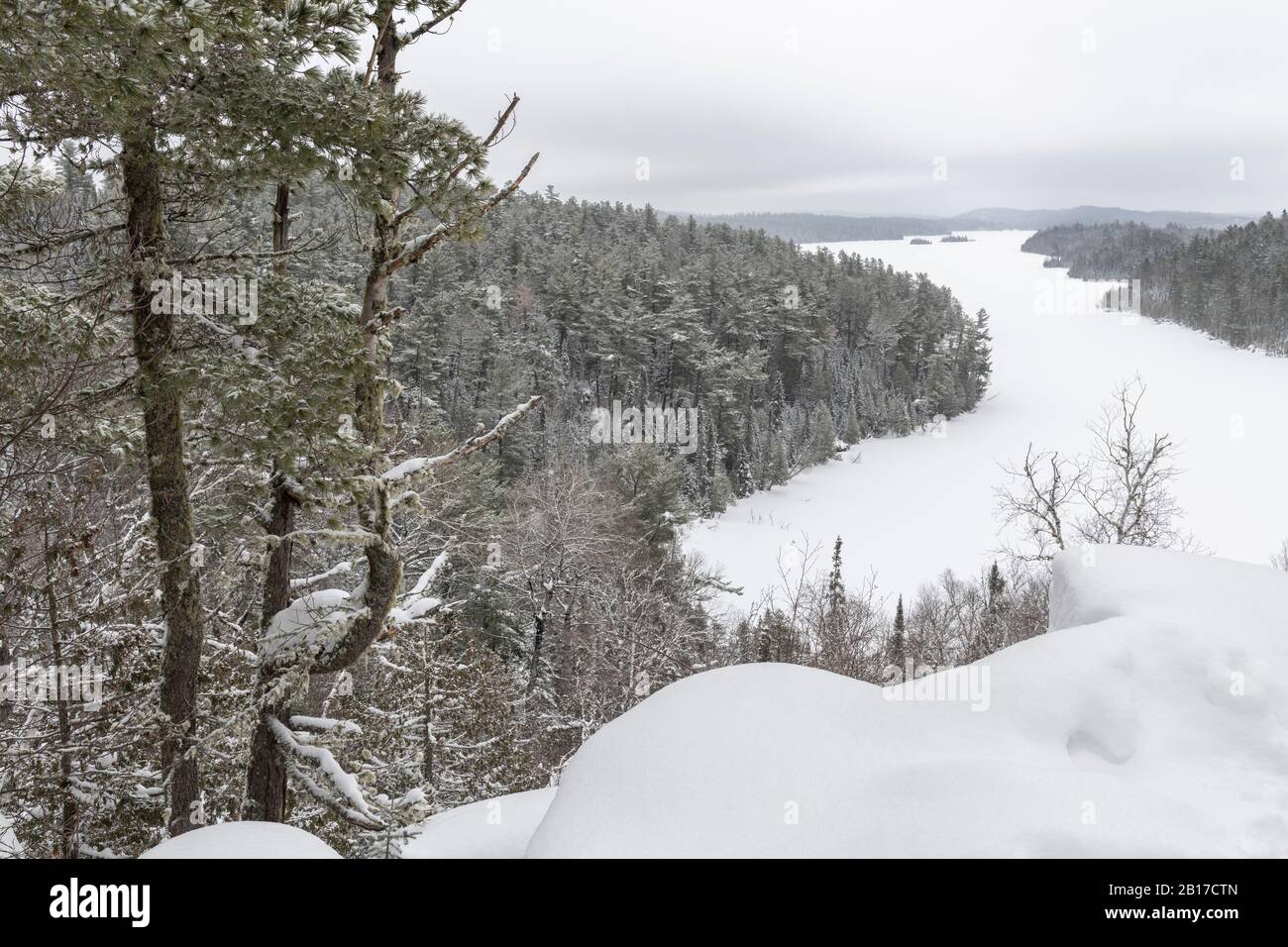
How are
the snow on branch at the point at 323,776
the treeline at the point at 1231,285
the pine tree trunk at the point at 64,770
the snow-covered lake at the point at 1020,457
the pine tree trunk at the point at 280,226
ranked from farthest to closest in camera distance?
1. the treeline at the point at 1231,285
2. the snow-covered lake at the point at 1020,457
3. the snow on branch at the point at 323,776
4. the pine tree trunk at the point at 280,226
5. the pine tree trunk at the point at 64,770

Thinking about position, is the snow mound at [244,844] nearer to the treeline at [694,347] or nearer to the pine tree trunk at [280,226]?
the pine tree trunk at [280,226]

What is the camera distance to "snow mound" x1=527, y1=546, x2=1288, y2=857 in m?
2.92

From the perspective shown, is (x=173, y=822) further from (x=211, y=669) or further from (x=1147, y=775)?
(x=1147, y=775)

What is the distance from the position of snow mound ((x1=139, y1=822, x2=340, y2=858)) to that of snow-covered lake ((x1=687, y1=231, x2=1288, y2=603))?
3031 cm

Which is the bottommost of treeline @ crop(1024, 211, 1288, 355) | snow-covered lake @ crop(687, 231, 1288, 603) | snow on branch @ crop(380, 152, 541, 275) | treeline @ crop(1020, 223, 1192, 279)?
snow-covered lake @ crop(687, 231, 1288, 603)

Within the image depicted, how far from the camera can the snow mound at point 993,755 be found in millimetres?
2922

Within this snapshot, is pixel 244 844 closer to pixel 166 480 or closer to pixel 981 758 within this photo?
pixel 981 758

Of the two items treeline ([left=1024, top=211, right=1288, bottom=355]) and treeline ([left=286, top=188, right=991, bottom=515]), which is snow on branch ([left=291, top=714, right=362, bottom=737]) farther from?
treeline ([left=1024, top=211, right=1288, bottom=355])

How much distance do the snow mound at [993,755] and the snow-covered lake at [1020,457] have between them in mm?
29411

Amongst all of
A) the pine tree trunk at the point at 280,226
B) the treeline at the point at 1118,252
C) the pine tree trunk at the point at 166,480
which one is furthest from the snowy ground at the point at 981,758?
the treeline at the point at 1118,252

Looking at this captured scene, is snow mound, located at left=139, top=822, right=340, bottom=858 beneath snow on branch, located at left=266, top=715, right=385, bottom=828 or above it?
above

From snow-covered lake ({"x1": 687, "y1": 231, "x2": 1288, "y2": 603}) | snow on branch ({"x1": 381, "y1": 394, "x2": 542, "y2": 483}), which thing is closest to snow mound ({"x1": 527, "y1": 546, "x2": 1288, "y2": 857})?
snow on branch ({"x1": 381, "y1": 394, "x2": 542, "y2": 483})
